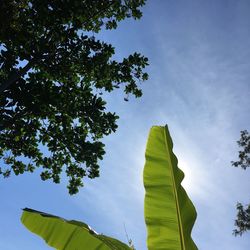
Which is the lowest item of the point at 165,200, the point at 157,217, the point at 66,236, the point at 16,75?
the point at 66,236

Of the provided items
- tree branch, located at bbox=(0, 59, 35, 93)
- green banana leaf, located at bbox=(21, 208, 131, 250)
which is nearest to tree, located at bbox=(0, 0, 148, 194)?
tree branch, located at bbox=(0, 59, 35, 93)

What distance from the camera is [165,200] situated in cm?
223

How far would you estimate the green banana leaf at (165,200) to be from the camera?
214 cm

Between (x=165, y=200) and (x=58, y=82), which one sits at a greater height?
(x=58, y=82)

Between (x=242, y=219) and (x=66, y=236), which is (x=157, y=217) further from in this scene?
(x=242, y=219)

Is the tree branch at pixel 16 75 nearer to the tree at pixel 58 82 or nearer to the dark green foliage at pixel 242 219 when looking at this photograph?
the tree at pixel 58 82

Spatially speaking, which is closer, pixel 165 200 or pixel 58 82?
pixel 165 200

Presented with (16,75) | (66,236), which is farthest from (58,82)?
(66,236)

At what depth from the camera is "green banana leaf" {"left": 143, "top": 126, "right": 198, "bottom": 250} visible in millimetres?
2141

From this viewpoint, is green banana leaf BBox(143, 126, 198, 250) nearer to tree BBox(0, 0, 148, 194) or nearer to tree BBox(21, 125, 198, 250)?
tree BBox(21, 125, 198, 250)

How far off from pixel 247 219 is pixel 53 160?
39.5 ft

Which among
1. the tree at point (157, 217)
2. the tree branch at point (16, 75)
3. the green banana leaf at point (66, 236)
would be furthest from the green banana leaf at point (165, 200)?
the tree branch at point (16, 75)

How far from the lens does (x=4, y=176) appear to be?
1423 centimetres

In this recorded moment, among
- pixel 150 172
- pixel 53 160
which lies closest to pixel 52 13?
pixel 53 160
